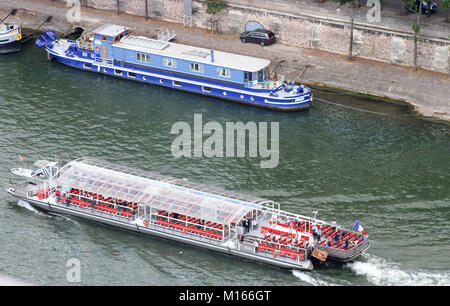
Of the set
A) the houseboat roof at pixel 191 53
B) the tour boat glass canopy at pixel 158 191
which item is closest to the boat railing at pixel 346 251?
the tour boat glass canopy at pixel 158 191

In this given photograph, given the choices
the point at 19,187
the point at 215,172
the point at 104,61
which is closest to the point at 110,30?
the point at 104,61

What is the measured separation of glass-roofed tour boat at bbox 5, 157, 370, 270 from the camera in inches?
2904

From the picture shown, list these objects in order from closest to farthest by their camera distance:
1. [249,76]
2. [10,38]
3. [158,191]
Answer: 1. [158,191]
2. [249,76]
3. [10,38]

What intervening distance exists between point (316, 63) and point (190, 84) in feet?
48.9

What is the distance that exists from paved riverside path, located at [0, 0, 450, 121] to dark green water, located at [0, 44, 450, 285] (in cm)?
260

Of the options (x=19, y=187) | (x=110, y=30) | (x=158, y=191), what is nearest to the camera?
(x=158, y=191)

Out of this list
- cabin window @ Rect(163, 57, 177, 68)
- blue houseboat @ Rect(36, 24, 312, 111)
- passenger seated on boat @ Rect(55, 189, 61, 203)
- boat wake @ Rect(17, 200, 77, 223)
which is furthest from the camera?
cabin window @ Rect(163, 57, 177, 68)

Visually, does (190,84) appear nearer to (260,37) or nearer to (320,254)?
(260,37)

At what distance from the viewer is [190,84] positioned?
103 m

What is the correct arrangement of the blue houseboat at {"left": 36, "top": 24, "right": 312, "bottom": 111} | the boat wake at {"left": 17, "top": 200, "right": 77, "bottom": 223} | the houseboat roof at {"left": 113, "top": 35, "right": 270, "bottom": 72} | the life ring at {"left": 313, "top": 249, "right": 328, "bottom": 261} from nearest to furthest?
the life ring at {"left": 313, "top": 249, "right": 328, "bottom": 261} → the boat wake at {"left": 17, "top": 200, "right": 77, "bottom": 223} → the blue houseboat at {"left": 36, "top": 24, "right": 312, "bottom": 111} → the houseboat roof at {"left": 113, "top": 35, "right": 270, "bottom": 72}

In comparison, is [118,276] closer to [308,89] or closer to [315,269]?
[315,269]

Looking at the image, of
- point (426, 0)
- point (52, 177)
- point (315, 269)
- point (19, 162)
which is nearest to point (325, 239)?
point (315, 269)

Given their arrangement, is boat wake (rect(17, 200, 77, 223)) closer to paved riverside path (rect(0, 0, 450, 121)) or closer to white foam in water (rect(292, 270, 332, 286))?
white foam in water (rect(292, 270, 332, 286))

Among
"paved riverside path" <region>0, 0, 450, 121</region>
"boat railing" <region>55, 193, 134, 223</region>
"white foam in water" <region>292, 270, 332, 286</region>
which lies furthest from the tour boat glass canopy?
"paved riverside path" <region>0, 0, 450, 121</region>
